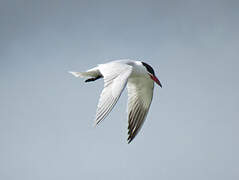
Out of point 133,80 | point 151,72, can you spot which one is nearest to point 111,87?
point 151,72

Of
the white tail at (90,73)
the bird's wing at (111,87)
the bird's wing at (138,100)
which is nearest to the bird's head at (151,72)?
the bird's wing at (138,100)

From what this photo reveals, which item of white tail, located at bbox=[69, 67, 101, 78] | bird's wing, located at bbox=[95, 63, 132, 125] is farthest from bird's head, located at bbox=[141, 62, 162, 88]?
bird's wing, located at bbox=[95, 63, 132, 125]

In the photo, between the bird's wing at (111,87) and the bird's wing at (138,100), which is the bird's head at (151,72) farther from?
the bird's wing at (111,87)

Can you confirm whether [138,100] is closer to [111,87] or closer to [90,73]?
[90,73]

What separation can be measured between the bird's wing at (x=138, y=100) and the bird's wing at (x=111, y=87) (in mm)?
1796

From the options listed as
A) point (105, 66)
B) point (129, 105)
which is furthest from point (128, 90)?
point (105, 66)

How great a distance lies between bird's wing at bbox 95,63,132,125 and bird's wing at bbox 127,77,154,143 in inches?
70.7

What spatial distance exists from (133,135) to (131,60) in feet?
5.62

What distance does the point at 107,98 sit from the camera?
6.31 m

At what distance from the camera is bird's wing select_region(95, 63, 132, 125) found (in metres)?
6.09

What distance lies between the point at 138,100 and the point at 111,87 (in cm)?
316

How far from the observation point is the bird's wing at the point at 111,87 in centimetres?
609

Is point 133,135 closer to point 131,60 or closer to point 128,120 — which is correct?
point 128,120

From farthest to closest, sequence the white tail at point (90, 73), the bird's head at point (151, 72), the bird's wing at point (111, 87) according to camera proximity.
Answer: the bird's head at point (151, 72) < the white tail at point (90, 73) < the bird's wing at point (111, 87)
